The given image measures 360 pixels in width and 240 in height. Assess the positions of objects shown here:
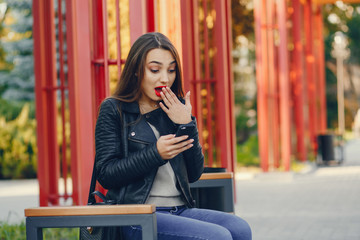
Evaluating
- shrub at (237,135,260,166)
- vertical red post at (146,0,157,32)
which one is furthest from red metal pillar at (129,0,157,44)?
shrub at (237,135,260,166)

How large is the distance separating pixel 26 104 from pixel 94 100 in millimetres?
14506

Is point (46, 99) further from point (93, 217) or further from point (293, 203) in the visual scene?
point (93, 217)

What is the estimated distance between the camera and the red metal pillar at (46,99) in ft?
31.6

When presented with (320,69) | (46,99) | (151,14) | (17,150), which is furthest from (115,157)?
(320,69)

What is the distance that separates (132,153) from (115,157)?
0.09 m

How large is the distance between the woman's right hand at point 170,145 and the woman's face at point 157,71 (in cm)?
30

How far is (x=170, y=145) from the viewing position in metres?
3.26

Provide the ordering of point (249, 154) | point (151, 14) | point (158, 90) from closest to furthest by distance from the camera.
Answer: point (158, 90) < point (151, 14) < point (249, 154)

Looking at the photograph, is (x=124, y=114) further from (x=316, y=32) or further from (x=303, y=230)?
(x=316, y=32)

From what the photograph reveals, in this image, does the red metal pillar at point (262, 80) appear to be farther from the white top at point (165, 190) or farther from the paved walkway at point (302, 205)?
the white top at point (165, 190)

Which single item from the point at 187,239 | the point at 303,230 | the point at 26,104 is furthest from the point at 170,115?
the point at 26,104

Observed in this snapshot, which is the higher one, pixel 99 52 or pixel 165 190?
pixel 99 52

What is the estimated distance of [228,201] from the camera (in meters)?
4.14

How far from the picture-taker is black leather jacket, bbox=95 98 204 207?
3.28 metres
